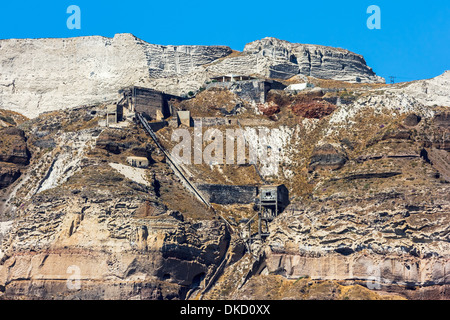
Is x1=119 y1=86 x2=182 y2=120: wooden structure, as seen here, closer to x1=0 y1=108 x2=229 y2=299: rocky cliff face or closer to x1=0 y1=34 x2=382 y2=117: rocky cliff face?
x1=0 y1=108 x2=229 y2=299: rocky cliff face

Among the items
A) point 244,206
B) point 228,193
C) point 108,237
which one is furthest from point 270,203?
point 108,237

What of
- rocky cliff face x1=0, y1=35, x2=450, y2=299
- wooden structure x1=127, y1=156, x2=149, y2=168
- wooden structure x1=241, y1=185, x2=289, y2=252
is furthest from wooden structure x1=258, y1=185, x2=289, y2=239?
wooden structure x1=127, y1=156, x2=149, y2=168

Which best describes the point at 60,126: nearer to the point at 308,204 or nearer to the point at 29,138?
the point at 29,138

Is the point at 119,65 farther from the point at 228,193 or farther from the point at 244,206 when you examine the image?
the point at 244,206

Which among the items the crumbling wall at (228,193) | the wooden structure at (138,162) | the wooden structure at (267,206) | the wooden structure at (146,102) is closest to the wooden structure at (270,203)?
the wooden structure at (267,206)

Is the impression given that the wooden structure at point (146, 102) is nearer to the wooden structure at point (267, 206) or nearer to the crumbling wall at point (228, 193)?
the crumbling wall at point (228, 193)

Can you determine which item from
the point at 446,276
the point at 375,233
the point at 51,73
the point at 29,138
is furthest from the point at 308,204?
the point at 51,73

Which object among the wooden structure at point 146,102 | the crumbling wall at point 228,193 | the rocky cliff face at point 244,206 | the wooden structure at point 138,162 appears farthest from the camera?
the wooden structure at point 146,102
